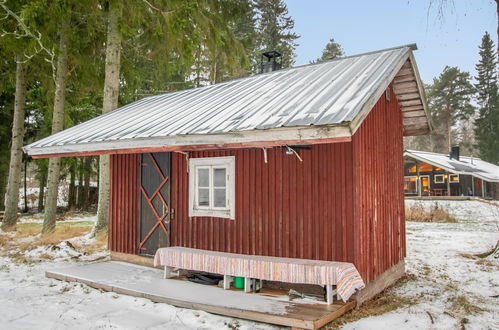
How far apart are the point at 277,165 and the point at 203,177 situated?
156cm

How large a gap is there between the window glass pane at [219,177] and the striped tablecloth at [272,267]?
1.18 metres

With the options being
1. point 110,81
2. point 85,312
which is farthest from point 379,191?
point 110,81

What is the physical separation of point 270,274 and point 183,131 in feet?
8.45

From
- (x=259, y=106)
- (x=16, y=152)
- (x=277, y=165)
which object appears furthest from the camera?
(x=16, y=152)

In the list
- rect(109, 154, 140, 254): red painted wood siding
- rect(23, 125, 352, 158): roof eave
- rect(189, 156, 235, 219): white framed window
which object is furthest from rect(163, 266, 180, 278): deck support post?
rect(23, 125, 352, 158): roof eave

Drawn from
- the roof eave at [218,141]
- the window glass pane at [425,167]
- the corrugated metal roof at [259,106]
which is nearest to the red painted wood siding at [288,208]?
the corrugated metal roof at [259,106]

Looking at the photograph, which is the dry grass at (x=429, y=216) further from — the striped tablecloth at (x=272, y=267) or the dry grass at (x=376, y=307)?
the striped tablecloth at (x=272, y=267)

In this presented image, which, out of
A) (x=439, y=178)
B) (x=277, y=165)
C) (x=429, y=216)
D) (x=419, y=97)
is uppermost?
(x=419, y=97)

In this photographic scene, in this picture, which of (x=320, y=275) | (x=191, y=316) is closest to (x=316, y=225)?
(x=320, y=275)

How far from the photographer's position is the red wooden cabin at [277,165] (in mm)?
5730

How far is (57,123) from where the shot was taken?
38.8 ft

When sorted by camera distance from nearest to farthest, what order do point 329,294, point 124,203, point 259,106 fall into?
point 329,294 → point 259,106 → point 124,203

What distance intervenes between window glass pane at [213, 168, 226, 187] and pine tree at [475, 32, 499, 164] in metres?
42.1

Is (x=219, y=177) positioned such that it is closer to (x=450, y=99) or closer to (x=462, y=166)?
(x=462, y=166)
